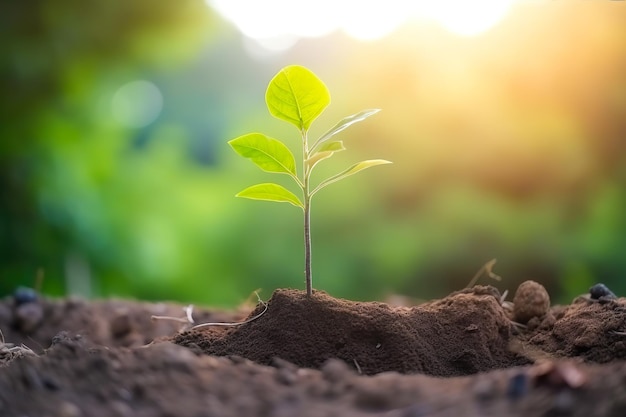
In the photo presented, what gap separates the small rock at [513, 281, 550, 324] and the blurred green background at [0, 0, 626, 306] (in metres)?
0.93

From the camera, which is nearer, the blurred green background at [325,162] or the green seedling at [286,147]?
the green seedling at [286,147]

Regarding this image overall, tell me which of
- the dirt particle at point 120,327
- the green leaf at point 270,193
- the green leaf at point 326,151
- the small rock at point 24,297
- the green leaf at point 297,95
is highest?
the green leaf at point 297,95

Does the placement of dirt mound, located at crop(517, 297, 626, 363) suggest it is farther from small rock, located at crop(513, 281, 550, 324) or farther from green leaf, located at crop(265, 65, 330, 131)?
green leaf, located at crop(265, 65, 330, 131)

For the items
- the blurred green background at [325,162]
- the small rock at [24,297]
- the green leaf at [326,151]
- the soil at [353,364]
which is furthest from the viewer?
the blurred green background at [325,162]

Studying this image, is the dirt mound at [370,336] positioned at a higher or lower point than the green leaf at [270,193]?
lower

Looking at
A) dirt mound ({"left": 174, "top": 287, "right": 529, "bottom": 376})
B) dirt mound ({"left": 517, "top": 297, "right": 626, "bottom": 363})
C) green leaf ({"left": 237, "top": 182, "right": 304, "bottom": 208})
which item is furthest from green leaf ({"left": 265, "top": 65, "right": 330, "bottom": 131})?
dirt mound ({"left": 517, "top": 297, "right": 626, "bottom": 363})

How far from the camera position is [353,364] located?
0.89 meters

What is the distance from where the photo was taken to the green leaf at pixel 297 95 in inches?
36.0

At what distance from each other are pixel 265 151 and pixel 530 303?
59 cm

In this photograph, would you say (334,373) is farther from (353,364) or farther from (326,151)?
(326,151)

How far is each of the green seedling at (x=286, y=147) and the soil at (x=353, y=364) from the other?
0.12m

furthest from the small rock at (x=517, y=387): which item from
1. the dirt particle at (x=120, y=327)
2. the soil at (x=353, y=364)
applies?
the dirt particle at (x=120, y=327)

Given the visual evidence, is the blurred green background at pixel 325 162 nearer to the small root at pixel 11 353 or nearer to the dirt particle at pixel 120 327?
the dirt particle at pixel 120 327

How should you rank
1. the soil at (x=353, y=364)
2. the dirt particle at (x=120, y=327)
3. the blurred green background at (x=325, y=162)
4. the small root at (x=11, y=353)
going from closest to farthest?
the soil at (x=353, y=364)
the small root at (x=11, y=353)
the dirt particle at (x=120, y=327)
the blurred green background at (x=325, y=162)
